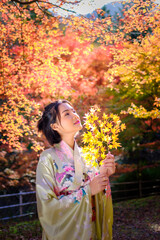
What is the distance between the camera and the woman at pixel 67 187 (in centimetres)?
173

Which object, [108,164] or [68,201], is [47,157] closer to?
[68,201]

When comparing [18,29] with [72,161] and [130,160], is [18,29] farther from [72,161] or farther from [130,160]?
[130,160]

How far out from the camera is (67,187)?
1.83 meters

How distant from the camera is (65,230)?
1.73m

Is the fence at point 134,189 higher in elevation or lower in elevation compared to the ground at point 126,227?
lower

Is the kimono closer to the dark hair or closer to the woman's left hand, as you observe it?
the dark hair

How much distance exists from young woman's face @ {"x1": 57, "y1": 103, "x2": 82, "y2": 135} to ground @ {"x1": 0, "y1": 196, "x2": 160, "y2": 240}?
418 centimetres

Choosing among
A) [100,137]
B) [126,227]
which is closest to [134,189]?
[126,227]

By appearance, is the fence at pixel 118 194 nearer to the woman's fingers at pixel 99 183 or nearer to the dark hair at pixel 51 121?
the dark hair at pixel 51 121

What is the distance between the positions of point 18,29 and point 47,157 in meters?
4.86

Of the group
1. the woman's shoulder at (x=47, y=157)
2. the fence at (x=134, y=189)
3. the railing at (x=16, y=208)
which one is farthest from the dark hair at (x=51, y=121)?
the fence at (x=134, y=189)

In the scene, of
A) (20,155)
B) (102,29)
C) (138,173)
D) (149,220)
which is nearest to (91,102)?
(20,155)

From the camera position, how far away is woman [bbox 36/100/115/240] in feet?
5.67

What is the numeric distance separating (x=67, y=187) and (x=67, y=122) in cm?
53
